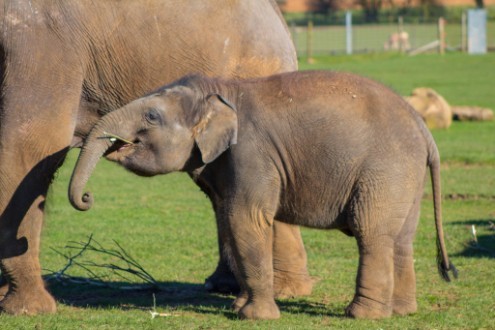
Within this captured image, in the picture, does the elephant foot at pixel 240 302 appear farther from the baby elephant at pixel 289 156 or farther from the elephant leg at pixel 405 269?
the elephant leg at pixel 405 269

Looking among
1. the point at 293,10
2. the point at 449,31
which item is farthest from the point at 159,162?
the point at 293,10

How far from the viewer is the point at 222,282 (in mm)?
9203

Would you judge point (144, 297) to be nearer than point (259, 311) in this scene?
No

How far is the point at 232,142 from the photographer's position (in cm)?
754

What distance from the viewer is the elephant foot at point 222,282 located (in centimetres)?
920

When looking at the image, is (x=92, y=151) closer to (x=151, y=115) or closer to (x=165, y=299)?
(x=151, y=115)

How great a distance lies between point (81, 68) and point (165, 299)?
1905 millimetres

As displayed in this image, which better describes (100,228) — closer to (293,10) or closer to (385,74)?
(385,74)

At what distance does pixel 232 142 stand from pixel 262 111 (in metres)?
0.36

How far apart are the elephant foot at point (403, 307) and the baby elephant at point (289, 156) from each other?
9.6 inches

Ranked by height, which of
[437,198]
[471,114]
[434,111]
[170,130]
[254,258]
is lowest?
[471,114]

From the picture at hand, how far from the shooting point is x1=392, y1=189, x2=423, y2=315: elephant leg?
26.0ft

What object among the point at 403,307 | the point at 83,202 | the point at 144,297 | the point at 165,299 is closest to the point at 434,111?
the point at 144,297

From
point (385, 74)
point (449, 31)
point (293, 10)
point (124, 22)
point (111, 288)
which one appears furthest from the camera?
point (293, 10)
